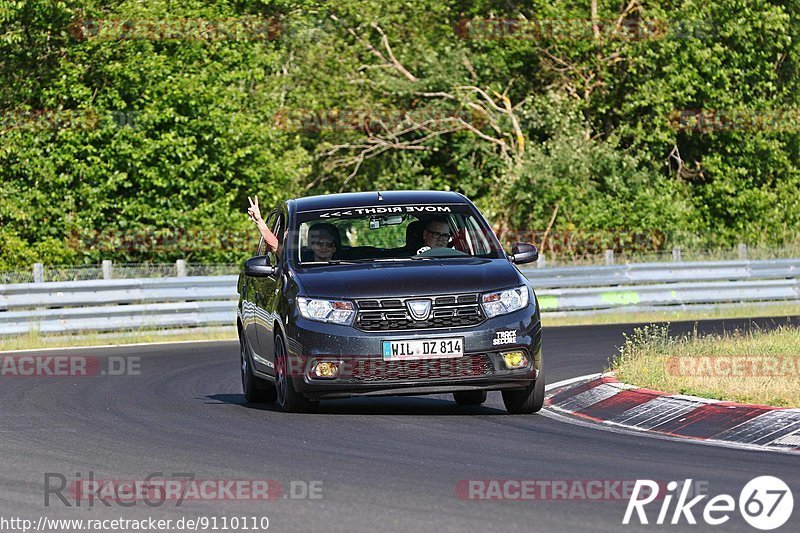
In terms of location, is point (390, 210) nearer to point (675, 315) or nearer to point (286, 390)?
point (286, 390)

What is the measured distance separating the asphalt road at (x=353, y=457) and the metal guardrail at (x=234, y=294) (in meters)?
10.4

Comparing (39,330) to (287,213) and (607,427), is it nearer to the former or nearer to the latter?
(287,213)

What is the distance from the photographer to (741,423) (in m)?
10.2

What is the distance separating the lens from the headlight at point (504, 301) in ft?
38.1

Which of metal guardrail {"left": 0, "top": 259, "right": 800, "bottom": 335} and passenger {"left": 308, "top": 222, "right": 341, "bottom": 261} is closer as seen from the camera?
passenger {"left": 308, "top": 222, "right": 341, "bottom": 261}

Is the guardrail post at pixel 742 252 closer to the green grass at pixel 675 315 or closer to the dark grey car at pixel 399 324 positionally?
the green grass at pixel 675 315

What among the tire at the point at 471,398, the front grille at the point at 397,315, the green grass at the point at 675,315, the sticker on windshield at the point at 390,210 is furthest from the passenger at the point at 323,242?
the green grass at the point at 675,315

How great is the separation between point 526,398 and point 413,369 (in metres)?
1.07

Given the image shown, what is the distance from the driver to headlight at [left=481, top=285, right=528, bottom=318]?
4.03 feet

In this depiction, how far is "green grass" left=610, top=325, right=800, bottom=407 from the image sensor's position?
447 inches

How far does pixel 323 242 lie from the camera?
12.7 m

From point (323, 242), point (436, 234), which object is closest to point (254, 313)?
point (323, 242)

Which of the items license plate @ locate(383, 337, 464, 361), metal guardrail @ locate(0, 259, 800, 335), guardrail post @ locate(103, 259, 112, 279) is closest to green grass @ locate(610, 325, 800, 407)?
license plate @ locate(383, 337, 464, 361)

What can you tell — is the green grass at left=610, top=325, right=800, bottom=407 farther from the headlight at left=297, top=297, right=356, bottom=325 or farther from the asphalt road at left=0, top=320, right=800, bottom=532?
the headlight at left=297, top=297, right=356, bottom=325
